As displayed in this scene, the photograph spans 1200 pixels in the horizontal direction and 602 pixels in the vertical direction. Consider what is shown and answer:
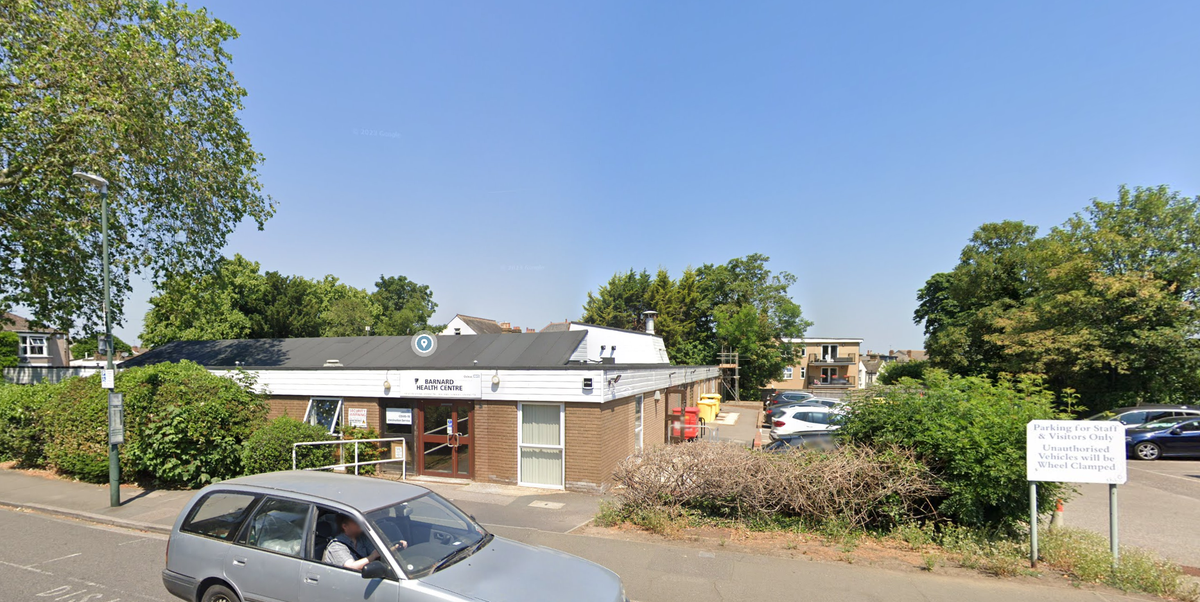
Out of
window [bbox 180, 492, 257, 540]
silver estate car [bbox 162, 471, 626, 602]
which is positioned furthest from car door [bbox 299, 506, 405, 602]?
window [bbox 180, 492, 257, 540]

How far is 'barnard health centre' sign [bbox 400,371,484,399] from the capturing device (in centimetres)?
1298

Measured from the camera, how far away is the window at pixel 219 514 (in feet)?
17.1

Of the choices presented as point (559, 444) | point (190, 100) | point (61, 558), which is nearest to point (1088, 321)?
point (559, 444)

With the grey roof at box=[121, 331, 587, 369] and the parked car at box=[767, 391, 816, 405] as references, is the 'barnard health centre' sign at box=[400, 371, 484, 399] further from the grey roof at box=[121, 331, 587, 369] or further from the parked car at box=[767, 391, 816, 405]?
the parked car at box=[767, 391, 816, 405]

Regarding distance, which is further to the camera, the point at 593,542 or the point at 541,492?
the point at 541,492

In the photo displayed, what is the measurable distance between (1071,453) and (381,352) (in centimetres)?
1568

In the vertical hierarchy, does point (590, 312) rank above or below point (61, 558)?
above

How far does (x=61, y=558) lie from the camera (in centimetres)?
764

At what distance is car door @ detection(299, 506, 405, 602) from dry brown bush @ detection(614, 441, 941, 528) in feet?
16.2

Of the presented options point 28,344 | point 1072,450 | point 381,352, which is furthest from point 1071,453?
point 28,344

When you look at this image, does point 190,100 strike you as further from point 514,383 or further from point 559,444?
point 559,444

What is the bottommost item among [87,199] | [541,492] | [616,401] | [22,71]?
[541,492]

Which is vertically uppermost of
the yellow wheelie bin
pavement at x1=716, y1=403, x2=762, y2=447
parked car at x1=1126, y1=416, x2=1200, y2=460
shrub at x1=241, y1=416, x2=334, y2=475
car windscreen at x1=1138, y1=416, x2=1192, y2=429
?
shrub at x1=241, y1=416, x2=334, y2=475

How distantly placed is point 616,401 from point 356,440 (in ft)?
19.4
